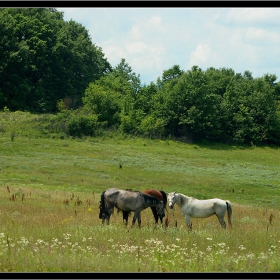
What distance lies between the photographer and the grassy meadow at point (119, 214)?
10195 millimetres

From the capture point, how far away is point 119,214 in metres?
21.6

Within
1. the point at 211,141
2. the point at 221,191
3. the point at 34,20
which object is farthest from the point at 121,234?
the point at 34,20

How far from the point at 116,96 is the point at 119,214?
232ft

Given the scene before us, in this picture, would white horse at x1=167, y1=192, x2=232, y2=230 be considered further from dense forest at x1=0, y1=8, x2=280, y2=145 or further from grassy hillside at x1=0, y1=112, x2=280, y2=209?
dense forest at x1=0, y1=8, x2=280, y2=145

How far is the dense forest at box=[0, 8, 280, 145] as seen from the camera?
268ft

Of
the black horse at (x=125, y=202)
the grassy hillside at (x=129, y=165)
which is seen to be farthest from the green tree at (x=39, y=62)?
the black horse at (x=125, y=202)

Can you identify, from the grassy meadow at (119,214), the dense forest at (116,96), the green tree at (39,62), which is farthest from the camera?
the green tree at (39,62)

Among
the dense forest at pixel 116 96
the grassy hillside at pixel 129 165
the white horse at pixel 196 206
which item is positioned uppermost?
the dense forest at pixel 116 96

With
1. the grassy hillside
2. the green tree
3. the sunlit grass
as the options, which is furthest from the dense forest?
the sunlit grass

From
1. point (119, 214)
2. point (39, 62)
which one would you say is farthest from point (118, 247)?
point (39, 62)

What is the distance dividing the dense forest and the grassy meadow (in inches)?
175

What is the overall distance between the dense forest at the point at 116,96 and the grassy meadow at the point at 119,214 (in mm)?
4455

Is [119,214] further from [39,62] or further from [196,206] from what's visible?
[39,62]

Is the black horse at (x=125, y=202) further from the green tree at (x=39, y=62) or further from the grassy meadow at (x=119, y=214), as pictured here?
the green tree at (x=39, y=62)
